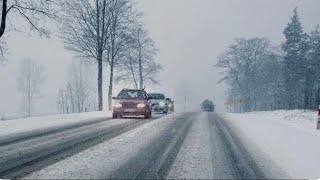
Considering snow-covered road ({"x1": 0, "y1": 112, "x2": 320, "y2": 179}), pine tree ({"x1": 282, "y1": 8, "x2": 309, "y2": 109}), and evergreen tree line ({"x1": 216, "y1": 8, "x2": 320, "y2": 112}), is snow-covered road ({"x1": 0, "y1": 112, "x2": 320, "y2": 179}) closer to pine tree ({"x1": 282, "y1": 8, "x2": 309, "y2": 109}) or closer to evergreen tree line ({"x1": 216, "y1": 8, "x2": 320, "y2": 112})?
pine tree ({"x1": 282, "y1": 8, "x2": 309, "y2": 109})

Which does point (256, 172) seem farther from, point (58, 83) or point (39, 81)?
point (58, 83)

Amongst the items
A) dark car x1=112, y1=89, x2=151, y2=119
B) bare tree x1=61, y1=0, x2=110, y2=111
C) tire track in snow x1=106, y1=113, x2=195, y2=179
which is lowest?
tire track in snow x1=106, y1=113, x2=195, y2=179

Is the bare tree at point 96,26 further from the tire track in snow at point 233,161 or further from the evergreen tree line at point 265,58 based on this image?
the evergreen tree line at point 265,58

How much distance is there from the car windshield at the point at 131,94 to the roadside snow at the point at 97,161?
38.7 feet

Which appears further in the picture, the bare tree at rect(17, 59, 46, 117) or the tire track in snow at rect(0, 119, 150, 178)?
the bare tree at rect(17, 59, 46, 117)

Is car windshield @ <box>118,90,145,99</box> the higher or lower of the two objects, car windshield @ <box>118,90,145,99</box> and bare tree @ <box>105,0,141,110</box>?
the lower

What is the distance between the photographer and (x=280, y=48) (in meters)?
62.8

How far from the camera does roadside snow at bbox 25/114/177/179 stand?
637 centimetres

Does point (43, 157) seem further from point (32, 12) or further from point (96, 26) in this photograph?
point (96, 26)

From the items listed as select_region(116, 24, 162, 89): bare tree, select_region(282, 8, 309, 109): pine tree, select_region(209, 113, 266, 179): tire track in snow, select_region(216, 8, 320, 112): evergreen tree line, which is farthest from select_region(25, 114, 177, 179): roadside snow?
select_region(216, 8, 320, 112): evergreen tree line

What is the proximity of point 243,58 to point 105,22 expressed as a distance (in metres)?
31.0

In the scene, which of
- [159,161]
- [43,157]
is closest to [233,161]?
[159,161]

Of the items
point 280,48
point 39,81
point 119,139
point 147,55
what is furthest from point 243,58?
point 119,139

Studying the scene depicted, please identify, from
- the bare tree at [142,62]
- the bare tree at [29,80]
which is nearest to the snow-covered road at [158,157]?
the bare tree at [142,62]
